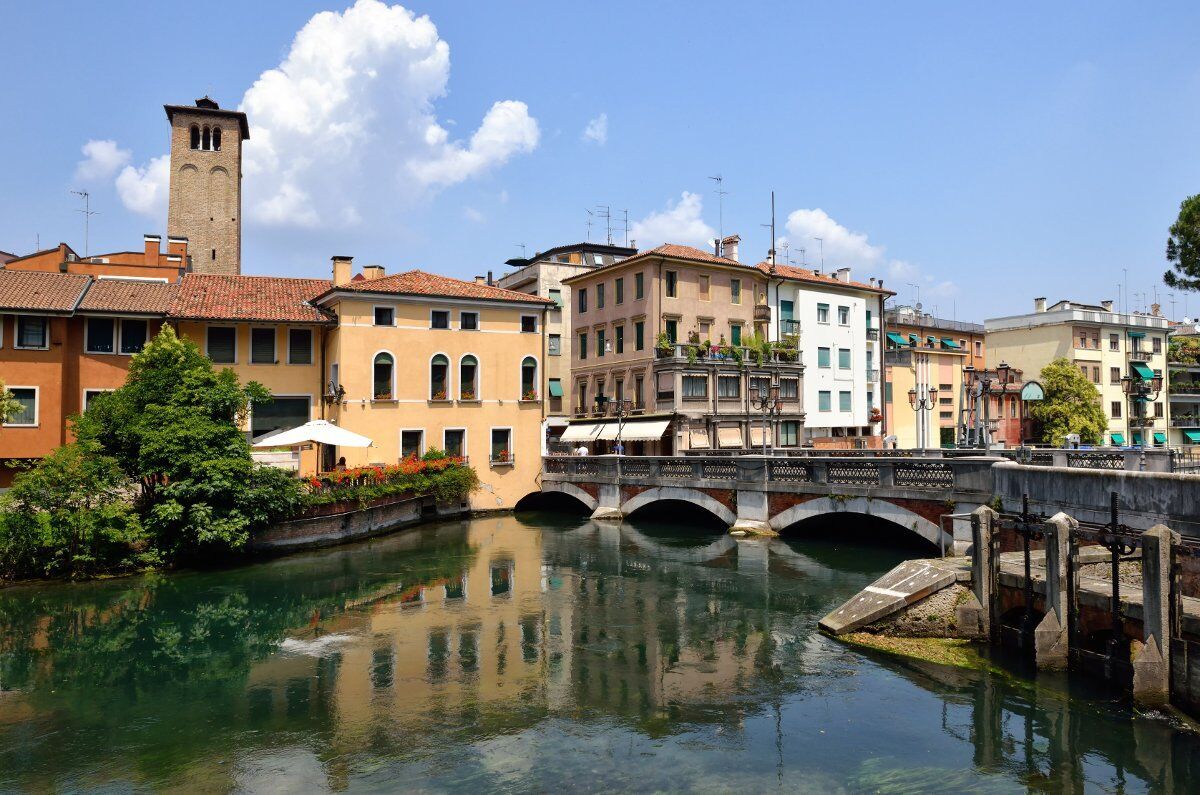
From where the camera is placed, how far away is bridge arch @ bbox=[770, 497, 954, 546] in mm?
24216

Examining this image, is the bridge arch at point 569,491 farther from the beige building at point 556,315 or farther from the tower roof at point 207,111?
the tower roof at point 207,111

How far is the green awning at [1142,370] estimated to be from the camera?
2571 inches

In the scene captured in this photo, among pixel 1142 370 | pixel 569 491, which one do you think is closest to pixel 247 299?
pixel 569 491

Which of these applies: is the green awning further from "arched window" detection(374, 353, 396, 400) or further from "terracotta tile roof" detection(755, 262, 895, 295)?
"arched window" detection(374, 353, 396, 400)

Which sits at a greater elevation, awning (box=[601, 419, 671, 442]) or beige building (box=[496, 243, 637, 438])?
beige building (box=[496, 243, 637, 438])

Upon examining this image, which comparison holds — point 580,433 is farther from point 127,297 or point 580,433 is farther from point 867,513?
point 127,297

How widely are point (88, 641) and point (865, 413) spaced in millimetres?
47498

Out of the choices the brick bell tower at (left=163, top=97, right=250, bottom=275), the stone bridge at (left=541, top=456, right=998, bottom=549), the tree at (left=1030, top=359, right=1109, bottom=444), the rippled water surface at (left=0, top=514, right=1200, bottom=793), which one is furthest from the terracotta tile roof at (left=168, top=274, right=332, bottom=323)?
the tree at (left=1030, top=359, right=1109, bottom=444)

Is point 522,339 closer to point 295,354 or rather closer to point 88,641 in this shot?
point 295,354

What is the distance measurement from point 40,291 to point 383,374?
14558 mm

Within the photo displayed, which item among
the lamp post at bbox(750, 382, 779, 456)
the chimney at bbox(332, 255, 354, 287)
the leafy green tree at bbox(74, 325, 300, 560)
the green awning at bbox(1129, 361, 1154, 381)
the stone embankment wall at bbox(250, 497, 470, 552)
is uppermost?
the chimney at bbox(332, 255, 354, 287)

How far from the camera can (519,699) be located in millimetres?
14266

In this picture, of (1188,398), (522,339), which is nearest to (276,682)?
(522,339)

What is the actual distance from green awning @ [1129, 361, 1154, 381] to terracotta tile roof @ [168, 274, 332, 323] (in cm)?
6327
